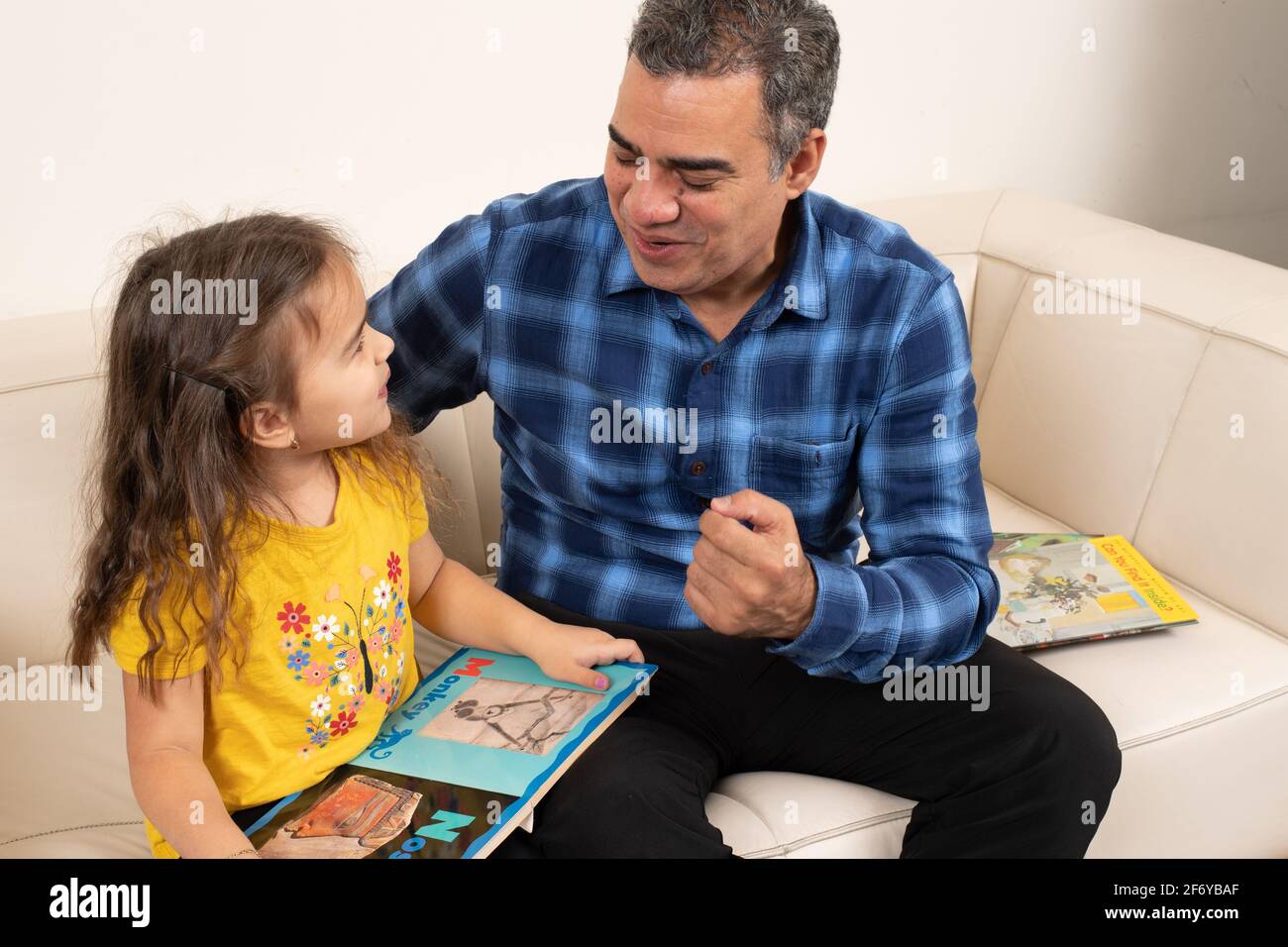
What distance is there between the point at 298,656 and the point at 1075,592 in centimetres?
106

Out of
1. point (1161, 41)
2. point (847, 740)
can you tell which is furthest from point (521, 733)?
point (1161, 41)

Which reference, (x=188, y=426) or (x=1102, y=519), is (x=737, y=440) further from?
(x=1102, y=519)

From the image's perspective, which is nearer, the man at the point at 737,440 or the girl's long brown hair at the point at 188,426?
the girl's long brown hair at the point at 188,426

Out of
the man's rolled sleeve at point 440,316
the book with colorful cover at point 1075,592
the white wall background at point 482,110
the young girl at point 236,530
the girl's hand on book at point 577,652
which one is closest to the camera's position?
the young girl at point 236,530

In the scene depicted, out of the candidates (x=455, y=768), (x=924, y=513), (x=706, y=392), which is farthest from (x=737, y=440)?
(x=455, y=768)

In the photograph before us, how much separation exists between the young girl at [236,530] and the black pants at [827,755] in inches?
10.6

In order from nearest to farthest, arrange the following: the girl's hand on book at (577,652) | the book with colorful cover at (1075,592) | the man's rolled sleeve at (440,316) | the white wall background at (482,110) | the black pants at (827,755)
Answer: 1. the black pants at (827,755)
2. the girl's hand on book at (577,652)
3. the man's rolled sleeve at (440,316)
4. the book with colorful cover at (1075,592)
5. the white wall background at (482,110)

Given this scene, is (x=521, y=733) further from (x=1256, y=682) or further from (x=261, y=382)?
(x=1256, y=682)

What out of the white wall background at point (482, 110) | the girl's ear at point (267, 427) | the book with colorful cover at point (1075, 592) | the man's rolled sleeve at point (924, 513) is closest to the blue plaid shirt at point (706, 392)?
the man's rolled sleeve at point (924, 513)

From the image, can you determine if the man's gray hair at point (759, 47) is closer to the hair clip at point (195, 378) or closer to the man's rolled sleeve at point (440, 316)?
the man's rolled sleeve at point (440, 316)

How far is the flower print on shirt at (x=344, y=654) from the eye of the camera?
1189 millimetres

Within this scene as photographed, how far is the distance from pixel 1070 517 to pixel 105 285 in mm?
1525

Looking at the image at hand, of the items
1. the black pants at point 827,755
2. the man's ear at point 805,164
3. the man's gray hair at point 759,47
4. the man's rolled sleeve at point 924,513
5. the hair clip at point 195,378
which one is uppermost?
the man's gray hair at point 759,47

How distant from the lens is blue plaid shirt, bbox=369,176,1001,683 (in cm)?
140
